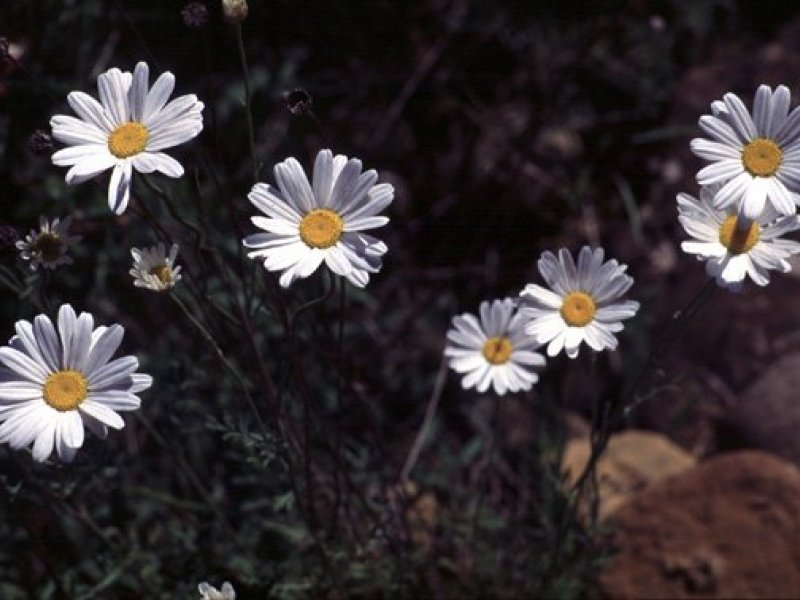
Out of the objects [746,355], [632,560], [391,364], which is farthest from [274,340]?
[746,355]

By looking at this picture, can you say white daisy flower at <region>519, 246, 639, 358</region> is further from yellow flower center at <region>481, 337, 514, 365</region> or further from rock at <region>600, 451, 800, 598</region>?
rock at <region>600, 451, 800, 598</region>

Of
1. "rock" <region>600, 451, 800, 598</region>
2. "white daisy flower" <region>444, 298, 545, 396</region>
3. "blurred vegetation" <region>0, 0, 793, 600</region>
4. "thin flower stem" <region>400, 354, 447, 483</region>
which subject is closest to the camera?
"white daisy flower" <region>444, 298, 545, 396</region>

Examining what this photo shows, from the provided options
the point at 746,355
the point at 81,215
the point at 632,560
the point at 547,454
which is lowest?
the point at 632,560

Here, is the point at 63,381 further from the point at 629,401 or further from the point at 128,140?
the point at 629,401

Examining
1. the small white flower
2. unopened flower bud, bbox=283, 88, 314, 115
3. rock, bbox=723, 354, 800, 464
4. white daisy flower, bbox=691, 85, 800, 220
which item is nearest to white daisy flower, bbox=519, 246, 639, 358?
white daisy flower, bbox=691, 85, 800, 220

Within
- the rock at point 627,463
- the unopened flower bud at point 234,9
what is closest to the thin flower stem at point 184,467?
the unopened flower bud at point 234,9

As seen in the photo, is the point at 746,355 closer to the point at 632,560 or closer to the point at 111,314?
the point at 632,560
